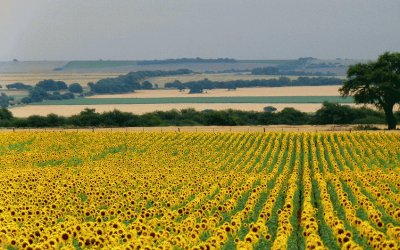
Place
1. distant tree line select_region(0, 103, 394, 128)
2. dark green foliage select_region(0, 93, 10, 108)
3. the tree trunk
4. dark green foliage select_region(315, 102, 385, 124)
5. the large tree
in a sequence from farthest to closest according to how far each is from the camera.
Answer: dark green foliage select_region(0, 93, 10, 108), distant tree line select_region(0, 103, 394, 128), dark green foliage select_region(315, 102, 385, 124), the tree trunk, the large tree

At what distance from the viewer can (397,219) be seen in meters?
22.5

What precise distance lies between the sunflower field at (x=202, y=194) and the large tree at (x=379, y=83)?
13.7 m

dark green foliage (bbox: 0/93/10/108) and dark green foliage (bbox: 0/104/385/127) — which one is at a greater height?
dark green foliage (bbox: 0/104/385/127)

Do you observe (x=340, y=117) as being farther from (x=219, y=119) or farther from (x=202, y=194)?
(x=202, y=194)

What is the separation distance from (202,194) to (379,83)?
4889 cm

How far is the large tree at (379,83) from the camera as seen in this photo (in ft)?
232

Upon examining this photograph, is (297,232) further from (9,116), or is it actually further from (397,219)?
(9,116)

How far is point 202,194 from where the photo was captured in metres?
27.0

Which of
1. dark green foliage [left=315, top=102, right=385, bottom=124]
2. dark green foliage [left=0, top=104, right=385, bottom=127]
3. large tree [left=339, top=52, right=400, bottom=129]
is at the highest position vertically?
large tree [left=339, top=52, right=400, bottom=129]

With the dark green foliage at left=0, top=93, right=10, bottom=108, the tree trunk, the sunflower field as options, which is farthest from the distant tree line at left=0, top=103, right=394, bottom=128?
the dark green foliage at left=0, top=93, right=10, bottom=108

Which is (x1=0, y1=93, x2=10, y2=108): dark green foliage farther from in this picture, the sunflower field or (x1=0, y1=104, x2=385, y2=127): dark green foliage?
the sunflower field

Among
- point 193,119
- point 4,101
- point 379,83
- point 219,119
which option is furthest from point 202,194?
point 4,101

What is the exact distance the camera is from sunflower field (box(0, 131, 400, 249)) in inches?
728

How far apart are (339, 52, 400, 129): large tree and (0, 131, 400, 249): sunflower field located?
45.0 ft
